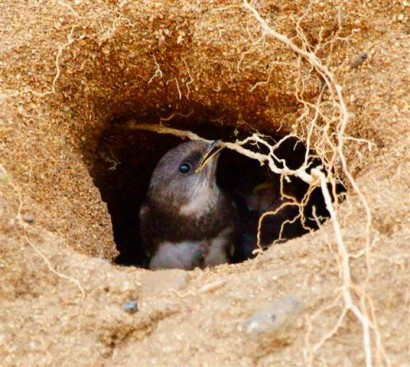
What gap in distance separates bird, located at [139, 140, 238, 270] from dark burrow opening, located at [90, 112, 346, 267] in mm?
204

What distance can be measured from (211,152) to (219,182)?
1109mm

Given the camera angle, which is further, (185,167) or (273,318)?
(185,167)

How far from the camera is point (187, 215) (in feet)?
16.1

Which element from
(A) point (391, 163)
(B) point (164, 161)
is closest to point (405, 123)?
(A) point (391, 163)

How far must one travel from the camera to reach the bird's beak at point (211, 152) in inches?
184

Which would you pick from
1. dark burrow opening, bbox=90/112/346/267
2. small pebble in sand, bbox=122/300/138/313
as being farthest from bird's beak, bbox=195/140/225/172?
small pebble in sand, bbox=122/300/138/313

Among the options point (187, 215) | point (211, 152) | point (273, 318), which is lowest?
point (187, 215)

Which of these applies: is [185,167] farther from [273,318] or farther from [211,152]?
[273,318]

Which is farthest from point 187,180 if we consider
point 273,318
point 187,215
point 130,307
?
point 273,318

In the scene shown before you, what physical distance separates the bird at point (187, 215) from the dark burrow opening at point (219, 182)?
0.20 m

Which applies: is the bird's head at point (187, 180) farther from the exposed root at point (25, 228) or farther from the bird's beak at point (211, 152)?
the exposed root at point (25, 228)

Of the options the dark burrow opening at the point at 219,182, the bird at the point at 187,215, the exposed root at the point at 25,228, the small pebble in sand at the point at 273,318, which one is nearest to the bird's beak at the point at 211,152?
the bird at the point at 187,215

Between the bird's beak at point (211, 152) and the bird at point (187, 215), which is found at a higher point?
the bird's beak at point (211, 152)

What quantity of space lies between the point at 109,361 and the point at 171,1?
2.09 metres
